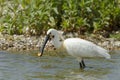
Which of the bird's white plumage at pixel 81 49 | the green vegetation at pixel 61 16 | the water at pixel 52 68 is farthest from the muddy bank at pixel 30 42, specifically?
the bird's white plumage at pixel 81 49

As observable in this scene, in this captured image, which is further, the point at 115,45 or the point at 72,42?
the point at 115,45

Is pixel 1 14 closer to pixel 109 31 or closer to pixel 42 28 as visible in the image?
pixel 42 28

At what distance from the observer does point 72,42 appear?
1102cm

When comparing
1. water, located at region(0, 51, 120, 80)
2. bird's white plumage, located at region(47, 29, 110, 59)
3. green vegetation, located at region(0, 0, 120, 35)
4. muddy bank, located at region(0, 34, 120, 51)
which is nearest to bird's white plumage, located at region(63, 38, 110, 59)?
bird's white plumage, located at region(47, 29, 110, 59)

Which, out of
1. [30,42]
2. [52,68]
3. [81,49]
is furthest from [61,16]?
[52,68]

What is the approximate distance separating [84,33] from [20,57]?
8.30ft

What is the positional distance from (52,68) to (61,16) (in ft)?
11.3

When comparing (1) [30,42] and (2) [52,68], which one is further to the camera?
(1) [30,42]

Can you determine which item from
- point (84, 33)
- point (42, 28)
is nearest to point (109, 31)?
point (84, 33)

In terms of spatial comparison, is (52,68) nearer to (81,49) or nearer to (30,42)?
(81,49)

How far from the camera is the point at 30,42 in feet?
44.4

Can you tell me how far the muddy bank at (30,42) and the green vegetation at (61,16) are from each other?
0.23m

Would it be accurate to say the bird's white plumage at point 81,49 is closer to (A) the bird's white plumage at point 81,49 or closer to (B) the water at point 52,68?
(A) the bird's white plumage at point 81,49

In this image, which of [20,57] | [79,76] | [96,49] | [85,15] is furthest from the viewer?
[85,15]
